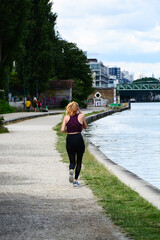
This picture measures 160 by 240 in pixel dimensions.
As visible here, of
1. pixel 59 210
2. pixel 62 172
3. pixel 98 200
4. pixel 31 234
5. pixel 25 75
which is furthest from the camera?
pixel 25 75

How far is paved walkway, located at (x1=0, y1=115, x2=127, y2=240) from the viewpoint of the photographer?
5977mm

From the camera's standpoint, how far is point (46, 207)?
749 centimetres

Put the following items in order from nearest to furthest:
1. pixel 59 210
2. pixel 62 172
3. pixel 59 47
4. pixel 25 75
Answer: pixel 59 210
pixel 62 172
pixel 25 75
pixel 59 47

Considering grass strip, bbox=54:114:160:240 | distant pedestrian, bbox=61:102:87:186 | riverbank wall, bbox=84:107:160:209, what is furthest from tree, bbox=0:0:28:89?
distant pedestrian, bbox=61:102:87:186

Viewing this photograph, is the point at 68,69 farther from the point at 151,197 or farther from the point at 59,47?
the point at 151,197

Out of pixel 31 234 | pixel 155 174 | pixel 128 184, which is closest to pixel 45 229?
pixel 31 234

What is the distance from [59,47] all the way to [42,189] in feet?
274

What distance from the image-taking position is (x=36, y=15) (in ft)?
235

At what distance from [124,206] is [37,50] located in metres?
65.1

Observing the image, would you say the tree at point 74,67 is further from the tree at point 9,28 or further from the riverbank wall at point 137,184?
the riverbank wall at point 137,184

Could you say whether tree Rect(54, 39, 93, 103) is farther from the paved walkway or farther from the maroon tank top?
the maroon tank top

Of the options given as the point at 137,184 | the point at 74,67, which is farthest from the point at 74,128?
the point at 74,67

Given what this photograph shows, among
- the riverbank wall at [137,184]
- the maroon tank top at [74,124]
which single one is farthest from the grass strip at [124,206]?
the maroon tank top at [74,124]

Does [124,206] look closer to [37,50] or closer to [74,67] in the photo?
[37,50]
